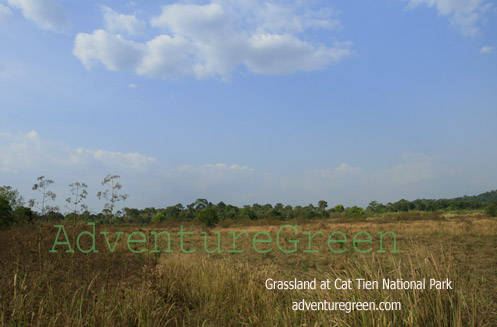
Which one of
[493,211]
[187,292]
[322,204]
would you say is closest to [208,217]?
[187,292]

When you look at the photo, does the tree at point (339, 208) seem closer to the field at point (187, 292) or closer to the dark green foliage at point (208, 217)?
the dark green foliage at point (208, 217)

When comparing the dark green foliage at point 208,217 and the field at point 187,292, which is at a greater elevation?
the field at point 187,292

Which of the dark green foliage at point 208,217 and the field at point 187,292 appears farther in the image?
the dark green foliage at point 208,217

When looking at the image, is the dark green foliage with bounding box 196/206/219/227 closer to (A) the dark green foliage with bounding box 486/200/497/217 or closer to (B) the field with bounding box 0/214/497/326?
(B) the field with bounding box 0/214/497/326

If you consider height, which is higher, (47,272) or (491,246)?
(47,272)

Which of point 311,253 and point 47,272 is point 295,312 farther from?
point 311,253

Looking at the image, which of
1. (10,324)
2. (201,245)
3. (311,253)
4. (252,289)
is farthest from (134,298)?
(201,245)

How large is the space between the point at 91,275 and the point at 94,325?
201 centimetres

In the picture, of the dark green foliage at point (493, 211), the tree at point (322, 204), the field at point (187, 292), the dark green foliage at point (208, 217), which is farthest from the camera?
the tree at point (322, 204)

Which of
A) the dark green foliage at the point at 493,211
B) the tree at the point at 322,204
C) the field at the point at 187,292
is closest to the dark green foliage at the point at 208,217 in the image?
the field at the point at 187,292

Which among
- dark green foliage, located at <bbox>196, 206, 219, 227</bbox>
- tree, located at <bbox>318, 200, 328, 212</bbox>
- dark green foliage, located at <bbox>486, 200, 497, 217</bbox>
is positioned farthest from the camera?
tree, located at <bbox>318, 200, 328, 212</bbox>

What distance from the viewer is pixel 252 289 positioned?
522 cm

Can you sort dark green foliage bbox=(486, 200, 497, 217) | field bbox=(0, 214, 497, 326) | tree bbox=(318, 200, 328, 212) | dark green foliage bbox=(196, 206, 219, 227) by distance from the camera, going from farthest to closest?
1. tree bbox=(318, 200, 328, 212)
2. dark green foliage bbox=(486, 200, 497, 217)
3. dark green foliage bbox=(196, 206, 219, 227)
4. field bbox=(0, 214, 497, 326)

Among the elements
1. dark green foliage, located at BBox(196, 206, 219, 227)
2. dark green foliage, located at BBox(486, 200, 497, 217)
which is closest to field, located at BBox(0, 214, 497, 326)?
dark green foliage, located at BBox(196, 206, 219, 227)
